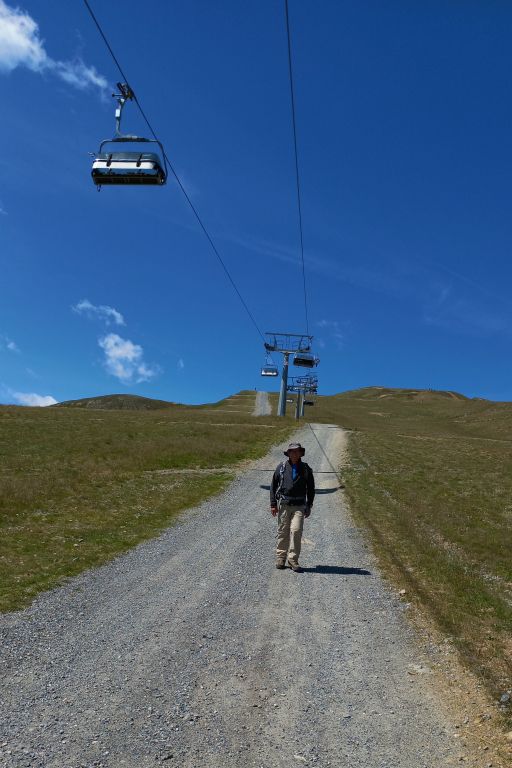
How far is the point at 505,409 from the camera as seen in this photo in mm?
125625

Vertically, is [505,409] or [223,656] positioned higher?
[505,409]

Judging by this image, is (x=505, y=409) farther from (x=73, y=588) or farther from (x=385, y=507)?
(x=73, y=588)

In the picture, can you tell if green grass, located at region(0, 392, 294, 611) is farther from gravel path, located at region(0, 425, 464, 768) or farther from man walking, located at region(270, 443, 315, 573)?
man walking, located at region(270, 443, 315, 573)

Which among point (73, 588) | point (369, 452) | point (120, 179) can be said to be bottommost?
point (73, 588)

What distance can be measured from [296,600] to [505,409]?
131 meters

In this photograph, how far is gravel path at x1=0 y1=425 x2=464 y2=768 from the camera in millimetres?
5262

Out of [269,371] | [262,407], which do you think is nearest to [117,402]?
[262,407]

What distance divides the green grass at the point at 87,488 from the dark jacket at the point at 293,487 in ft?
15.0

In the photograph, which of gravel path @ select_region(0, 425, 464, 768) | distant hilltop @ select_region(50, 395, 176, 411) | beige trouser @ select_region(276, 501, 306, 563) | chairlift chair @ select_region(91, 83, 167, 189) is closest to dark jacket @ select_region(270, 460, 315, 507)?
beige trouser @ select_region(276, 501, 306, 563)

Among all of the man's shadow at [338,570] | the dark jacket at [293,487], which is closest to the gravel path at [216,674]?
the man's shadow at [338,570]

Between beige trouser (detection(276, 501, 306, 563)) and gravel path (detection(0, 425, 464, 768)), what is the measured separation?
586mm

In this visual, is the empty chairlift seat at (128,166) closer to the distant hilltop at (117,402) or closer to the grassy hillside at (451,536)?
the grassy hillside at (451,536)

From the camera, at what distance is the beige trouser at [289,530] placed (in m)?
12.3

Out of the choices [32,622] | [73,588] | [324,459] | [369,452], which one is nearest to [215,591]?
[73,588]
